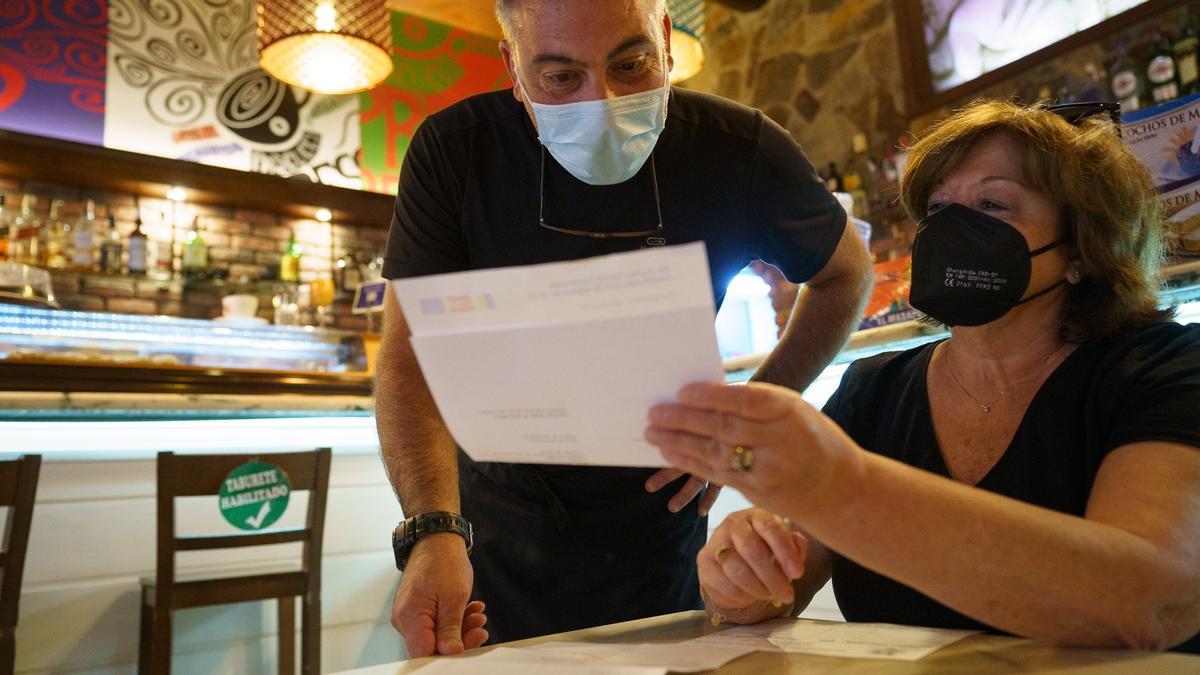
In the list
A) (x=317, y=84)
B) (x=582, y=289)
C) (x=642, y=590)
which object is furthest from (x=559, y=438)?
(x=317, y=84)

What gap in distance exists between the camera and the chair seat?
8.31 feet

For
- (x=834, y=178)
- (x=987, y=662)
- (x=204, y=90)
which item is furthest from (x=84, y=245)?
(x=987, y=662)

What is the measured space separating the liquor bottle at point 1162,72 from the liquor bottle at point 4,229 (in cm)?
576

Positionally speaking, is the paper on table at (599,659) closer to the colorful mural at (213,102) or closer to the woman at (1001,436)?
the woman at (1001,436)

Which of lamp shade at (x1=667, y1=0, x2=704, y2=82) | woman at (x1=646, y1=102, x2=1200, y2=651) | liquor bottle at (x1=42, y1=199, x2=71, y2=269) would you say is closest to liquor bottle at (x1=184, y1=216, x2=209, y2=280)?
liquor bottle at (x1=42, y1=199, x2=71, y2=269)

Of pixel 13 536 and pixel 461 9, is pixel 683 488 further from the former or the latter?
pixel 461 9

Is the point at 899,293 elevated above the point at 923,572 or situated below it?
above

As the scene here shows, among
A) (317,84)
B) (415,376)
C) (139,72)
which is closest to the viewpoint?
(415,376)

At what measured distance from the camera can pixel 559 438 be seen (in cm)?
84

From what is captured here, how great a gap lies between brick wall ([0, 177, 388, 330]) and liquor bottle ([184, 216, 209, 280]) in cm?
6

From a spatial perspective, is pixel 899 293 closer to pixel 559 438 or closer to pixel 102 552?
pixel 559 438

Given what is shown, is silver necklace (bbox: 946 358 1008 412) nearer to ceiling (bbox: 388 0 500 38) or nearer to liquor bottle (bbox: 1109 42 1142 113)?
liquor bottle (bbox: 1109 42 1142 113)

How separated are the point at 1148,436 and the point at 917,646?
1.18 ft

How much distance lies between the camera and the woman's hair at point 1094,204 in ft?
4.30
